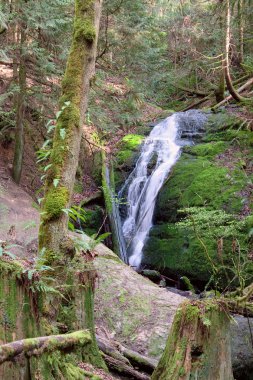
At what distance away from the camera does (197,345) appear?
3.52m

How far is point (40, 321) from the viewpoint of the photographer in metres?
3.16

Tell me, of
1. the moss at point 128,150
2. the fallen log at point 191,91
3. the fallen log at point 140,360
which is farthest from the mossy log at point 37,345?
the fallen log at point 191,91

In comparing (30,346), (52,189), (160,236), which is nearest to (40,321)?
(30,346)

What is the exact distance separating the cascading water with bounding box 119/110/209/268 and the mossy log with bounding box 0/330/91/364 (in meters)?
8.23

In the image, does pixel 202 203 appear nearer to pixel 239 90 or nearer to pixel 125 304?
pixel 125 304

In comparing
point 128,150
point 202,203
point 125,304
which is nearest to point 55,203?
point 125,304

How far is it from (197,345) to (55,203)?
1907 millimetres

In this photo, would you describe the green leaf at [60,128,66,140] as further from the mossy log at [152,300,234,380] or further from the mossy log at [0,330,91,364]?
the mossy log at [152,300,234,380]

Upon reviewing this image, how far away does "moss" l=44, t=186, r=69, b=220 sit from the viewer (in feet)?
13.3

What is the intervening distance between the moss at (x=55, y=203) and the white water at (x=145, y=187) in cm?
746

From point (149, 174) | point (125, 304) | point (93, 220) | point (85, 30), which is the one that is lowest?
point (93, 220)

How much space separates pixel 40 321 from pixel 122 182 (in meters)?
10.5

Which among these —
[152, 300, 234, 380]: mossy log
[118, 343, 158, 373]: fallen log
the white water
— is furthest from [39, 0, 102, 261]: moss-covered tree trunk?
the white water

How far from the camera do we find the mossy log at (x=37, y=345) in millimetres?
2178
